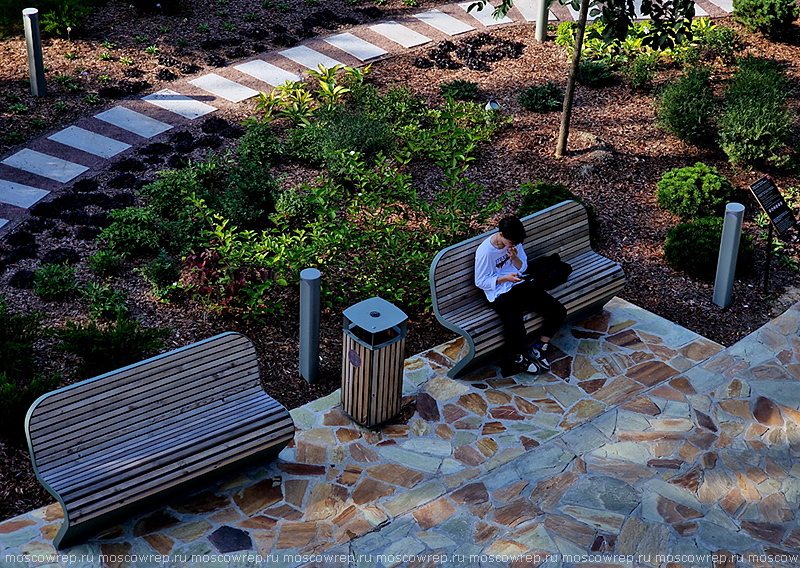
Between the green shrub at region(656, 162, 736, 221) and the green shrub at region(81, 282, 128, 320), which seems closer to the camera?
the green shrub at region(81, 282, 128, 320)

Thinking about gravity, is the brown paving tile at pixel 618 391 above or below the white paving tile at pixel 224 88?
below

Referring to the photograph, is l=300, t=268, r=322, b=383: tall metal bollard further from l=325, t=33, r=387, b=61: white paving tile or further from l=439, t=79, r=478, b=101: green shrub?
l=325, t=33, r=387, b=61: white paving tile

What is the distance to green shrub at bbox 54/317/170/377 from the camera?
6965mm

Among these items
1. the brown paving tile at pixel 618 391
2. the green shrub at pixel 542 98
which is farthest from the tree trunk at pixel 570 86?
the brown paving tile at pixel 618 391

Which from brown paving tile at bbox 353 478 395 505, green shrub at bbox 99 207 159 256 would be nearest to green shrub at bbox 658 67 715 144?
green shrub at bbox 99 207 159 256

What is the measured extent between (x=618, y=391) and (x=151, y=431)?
3612 millimetres

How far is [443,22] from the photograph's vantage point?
13.8 meters

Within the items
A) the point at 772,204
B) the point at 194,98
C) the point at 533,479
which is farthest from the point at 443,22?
the point at 533,479

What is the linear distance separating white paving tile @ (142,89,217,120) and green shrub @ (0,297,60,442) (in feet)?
13.5

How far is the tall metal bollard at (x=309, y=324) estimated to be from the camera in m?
6.76

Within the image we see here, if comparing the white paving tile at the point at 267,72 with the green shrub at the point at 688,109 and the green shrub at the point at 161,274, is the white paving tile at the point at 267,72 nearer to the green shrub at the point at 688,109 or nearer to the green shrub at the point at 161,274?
the green shrub at the point at 161,274

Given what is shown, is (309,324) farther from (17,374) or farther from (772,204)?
(772,204)

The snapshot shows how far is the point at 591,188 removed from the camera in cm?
994

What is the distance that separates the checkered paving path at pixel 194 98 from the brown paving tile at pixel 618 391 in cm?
578
